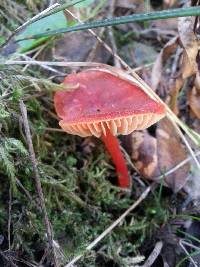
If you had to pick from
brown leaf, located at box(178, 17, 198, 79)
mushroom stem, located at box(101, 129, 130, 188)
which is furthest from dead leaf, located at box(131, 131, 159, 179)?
brown leaf, located at box(178, 17, 198, 79)

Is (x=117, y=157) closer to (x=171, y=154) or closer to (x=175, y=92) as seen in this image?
(x=171, y=154)

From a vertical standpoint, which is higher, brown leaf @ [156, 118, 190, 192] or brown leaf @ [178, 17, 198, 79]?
brown leaf @ [178, 17, 198, 79]

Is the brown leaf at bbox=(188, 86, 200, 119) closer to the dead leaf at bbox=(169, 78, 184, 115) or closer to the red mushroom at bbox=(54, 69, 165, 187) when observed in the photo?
the dead leaf at bbox=(169, 78, 184, 115)

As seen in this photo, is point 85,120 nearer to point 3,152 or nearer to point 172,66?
point 3,152

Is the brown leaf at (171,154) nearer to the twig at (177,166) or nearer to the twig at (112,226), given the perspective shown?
the twig at (177,166)

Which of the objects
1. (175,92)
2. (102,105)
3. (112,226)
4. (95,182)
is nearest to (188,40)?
(175,92)

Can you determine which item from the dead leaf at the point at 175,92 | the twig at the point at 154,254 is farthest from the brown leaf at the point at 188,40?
the twig at the point at 154,254

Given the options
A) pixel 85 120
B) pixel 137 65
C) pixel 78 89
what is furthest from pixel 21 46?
pixel 137 65
